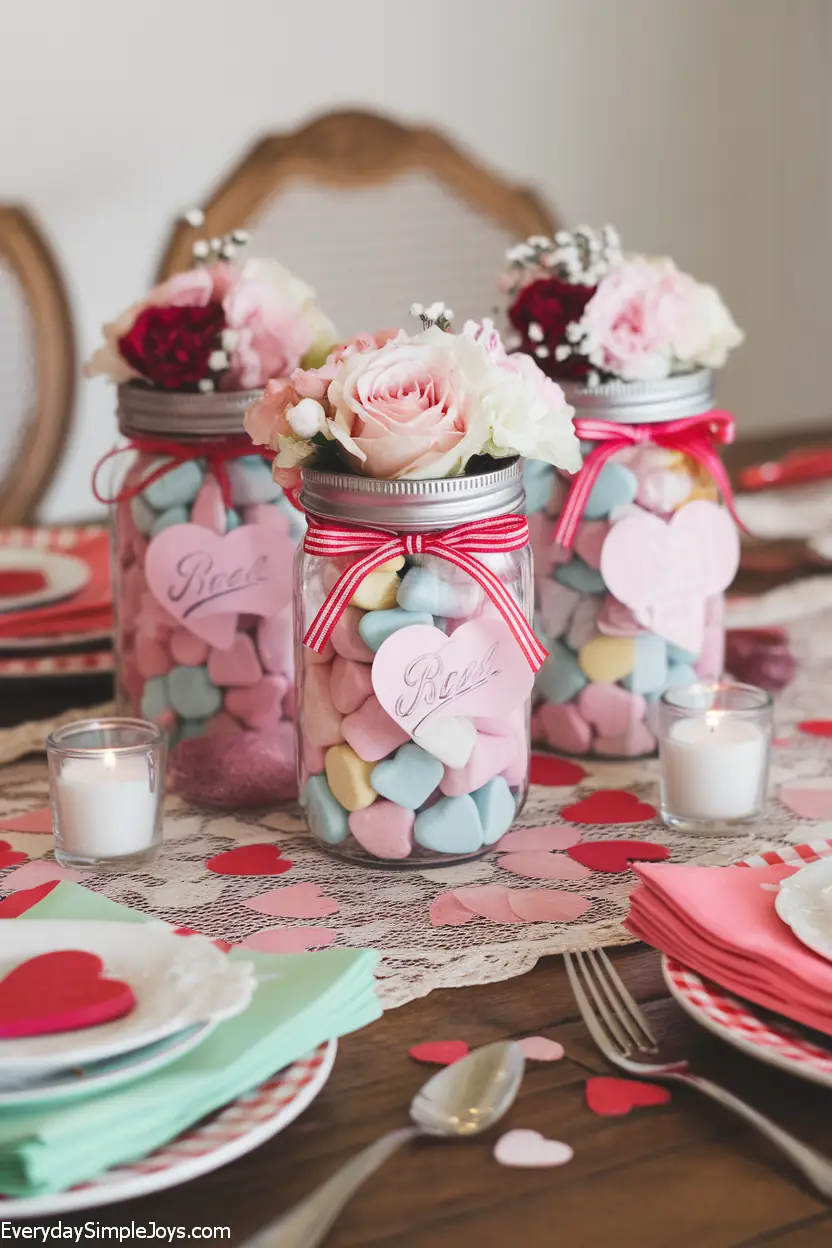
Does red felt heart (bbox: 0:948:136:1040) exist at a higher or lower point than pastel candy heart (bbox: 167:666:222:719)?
lower

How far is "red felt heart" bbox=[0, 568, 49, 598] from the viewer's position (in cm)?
161

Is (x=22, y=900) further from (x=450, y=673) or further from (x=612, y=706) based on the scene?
(x=612, y=706)

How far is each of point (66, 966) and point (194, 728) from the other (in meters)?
0.46

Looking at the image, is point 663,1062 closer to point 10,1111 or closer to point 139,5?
point 10,1111

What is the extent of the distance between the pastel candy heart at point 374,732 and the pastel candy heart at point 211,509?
9.8 inches

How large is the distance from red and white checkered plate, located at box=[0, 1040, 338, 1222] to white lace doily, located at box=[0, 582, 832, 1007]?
0.15 m

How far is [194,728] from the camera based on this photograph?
1.24 m

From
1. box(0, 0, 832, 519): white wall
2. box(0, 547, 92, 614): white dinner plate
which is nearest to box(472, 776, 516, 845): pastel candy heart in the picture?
box(0, 547, 92, 614): white dinner plate

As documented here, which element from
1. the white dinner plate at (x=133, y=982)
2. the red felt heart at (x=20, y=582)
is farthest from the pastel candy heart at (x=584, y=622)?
the red felt heart at (x=20, y=582)

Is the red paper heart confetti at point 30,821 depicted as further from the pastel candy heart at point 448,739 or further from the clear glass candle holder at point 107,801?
the pastel candy heart at point 448,739

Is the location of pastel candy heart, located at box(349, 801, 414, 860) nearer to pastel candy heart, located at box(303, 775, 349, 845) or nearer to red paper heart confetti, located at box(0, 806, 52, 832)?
pastel candy heart, located at box(303, 775, 349, 845)

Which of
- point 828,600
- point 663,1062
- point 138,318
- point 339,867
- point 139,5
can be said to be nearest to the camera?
point 663,1062

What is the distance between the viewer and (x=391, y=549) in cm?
101

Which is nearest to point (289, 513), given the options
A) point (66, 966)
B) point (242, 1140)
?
point (66, 966)
